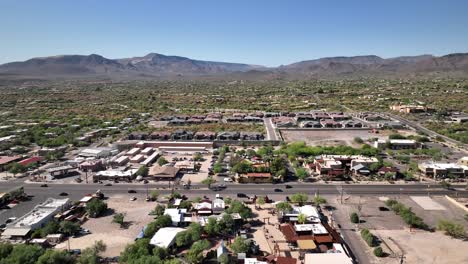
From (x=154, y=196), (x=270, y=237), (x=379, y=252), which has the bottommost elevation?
(x=270, y=237)

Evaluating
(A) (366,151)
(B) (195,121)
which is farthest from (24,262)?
(B) (195,121)

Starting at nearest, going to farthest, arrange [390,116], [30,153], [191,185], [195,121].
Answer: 1. [191,185]
2. [30,153]
3. [195,121]
4. [390,116]

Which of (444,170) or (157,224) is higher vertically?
(444,170)

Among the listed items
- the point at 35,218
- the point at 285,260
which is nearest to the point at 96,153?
the point at 35,218

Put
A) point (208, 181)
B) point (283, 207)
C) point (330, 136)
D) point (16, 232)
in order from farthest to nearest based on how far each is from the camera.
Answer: point (330, 136), point (208, 181), point (283, 207), point (16, 232)

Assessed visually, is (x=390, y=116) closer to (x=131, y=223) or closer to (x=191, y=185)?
(x=191, y=185)

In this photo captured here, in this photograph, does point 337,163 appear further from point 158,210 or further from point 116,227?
point 116,227
